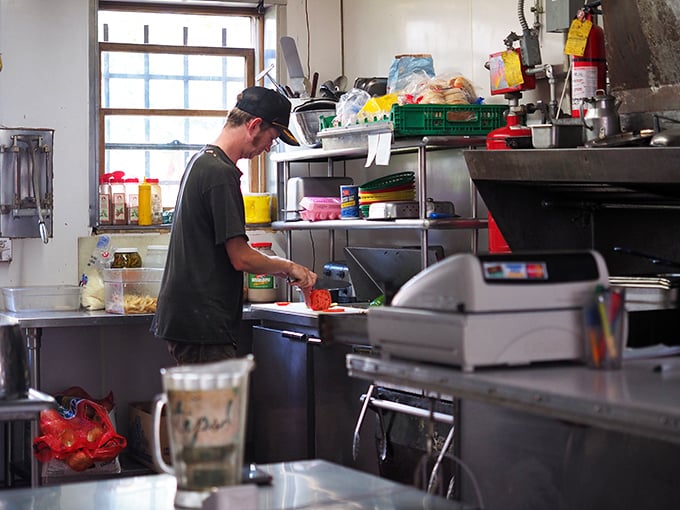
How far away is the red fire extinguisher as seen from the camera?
3.95 meters

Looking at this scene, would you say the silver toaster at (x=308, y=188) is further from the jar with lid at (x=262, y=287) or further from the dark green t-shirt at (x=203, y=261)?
the dark green t-shirt at (x=203, y=261)

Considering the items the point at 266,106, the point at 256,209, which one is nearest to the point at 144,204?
the point at 256,209

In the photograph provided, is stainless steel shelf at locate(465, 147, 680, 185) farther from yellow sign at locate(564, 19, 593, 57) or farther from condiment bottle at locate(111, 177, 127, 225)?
condiment bottle at locate(111, 177, 127, 225)

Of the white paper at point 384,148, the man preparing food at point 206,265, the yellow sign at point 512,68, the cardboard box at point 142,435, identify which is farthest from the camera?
the cardboard box at point 142,435

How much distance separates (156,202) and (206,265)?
82.0 inches

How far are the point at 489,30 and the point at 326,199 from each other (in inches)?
45.5

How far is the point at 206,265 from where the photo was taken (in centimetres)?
387

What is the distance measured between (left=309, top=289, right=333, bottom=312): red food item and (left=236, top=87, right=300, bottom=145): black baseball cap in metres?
0.94

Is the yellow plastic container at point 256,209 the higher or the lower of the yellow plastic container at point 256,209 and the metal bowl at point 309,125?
the lower

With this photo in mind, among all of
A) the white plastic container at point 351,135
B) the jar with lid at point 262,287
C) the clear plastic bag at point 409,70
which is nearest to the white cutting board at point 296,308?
the jar with lid at point 262,287

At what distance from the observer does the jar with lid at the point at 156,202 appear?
19.2 feet

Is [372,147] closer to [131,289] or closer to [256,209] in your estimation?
[256,209]

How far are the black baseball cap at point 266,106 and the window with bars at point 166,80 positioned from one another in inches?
76.7

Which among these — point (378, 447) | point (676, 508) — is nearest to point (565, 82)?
point (378, 447)
